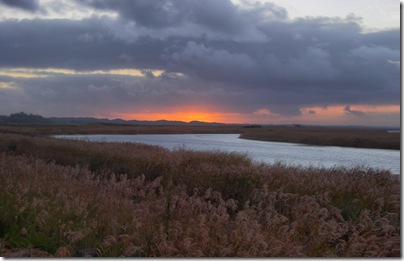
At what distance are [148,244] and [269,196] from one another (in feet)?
15.4

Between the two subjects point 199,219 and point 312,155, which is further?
point 312,155

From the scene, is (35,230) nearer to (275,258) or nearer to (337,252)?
(275,258)

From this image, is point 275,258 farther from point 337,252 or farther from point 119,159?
point 119,159

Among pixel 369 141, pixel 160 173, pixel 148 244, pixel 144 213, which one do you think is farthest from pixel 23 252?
pixel 369 141

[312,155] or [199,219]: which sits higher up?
[199,219]

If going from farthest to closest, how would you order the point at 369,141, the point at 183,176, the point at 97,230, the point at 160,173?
the point at 369,141, the point at 160,173, the point at 183,176, the point at 97,230

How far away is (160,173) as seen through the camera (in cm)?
1666

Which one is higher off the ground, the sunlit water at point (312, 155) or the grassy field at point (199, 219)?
the grassy field at point (199, 219)

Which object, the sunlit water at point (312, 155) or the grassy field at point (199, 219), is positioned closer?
the grassy field at point (199, 219)

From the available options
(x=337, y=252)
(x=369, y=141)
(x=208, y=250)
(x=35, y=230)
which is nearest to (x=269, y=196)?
(x=337, y=252)

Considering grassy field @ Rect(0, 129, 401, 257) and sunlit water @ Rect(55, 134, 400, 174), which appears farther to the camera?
sunlit water @ Rect(55, 134, 400, 174)

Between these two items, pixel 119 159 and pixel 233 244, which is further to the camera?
pixel 119 159

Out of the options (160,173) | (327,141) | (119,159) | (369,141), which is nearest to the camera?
(160,173)

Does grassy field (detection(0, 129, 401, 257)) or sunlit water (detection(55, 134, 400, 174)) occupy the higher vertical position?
grassy field (detection(0, 129, 401, 257))
